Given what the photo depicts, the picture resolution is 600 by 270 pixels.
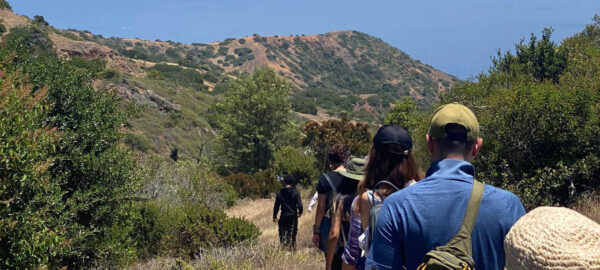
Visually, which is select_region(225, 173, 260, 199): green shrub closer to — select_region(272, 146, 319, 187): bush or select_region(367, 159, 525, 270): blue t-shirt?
select_region(272, 146, 319, 187): bush

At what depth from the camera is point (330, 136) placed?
22.4 meters

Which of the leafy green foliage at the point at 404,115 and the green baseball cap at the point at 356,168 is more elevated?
the leafy green foliage at the point at 404,115

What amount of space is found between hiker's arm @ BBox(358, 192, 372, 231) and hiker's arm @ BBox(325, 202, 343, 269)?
39.2 inches

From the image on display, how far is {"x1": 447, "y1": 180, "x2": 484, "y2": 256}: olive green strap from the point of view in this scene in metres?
1.78

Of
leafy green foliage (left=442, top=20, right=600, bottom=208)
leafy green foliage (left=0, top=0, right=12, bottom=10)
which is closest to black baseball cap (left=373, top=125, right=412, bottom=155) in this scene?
leafy green foliage (left=442, top=20, right=600, bottom=208)

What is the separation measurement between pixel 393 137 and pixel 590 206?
23.0 ft

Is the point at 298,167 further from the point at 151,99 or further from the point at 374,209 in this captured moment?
the point at 151,99

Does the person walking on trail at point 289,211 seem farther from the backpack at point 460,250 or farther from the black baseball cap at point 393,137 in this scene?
the backpack at point 460,250

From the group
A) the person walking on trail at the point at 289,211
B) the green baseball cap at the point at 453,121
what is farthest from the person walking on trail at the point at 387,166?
the person walking on trail at the point at 289,211

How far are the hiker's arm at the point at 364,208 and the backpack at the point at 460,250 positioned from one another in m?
1.00

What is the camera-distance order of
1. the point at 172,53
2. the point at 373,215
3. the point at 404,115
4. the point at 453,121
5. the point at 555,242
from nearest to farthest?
the point at 555,242 < the point at 453,121 < the point at 373,215 < the point at 404,115 < the point at 172,53

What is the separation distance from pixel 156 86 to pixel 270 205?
34.6 m

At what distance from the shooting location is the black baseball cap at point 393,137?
283 centimetres

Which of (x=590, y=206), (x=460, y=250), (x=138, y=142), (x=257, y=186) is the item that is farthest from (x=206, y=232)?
(x=138, y=142)
